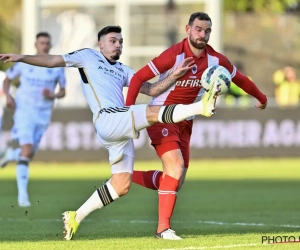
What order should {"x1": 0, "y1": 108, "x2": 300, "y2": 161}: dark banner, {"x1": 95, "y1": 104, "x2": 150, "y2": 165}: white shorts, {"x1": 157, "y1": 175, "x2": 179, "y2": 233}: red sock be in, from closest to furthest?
{"x1": 95, "y1": 104, "x2": 150, "y2": 165}: white shorts < {"x1": 157, "y1": 175, "x2": 179, "y2": 233}: red sock < {"x1": 0, "y1": 108, "x2": 300, "y2": 161}: dark banner

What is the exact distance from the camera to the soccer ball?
330 inches

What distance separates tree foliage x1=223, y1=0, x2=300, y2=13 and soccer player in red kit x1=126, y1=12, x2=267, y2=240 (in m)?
26.7

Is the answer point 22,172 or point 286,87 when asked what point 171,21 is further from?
point 22,172

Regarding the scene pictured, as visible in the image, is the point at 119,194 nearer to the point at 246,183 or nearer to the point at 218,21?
the point at 246,183

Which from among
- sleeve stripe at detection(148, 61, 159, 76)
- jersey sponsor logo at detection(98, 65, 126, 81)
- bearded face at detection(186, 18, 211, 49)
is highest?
bearded face at detection(186, 18, 211, 49)

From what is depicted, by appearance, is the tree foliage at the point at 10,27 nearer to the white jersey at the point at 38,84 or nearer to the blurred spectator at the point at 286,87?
the blurred spectator at the point at 286,87

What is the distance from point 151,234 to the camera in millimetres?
9562

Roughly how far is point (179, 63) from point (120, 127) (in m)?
0.90

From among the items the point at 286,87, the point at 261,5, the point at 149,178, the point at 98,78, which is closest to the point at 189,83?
the point at 98,78

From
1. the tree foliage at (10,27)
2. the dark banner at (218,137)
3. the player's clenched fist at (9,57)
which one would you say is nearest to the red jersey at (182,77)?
the player's clenched fist at (9,57)

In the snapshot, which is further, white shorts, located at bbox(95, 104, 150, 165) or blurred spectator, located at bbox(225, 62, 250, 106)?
blurred spectator, located at bbox(225, 62, 250, 106)

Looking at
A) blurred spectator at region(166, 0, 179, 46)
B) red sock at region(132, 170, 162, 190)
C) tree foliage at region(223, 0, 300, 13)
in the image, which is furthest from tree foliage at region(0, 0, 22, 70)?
red sock at region(132, 170, 162, 190)

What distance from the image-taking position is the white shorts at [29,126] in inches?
550

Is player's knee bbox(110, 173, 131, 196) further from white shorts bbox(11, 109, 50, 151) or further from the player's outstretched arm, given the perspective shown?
white shorts bbox(11, 109, 50, 151)
